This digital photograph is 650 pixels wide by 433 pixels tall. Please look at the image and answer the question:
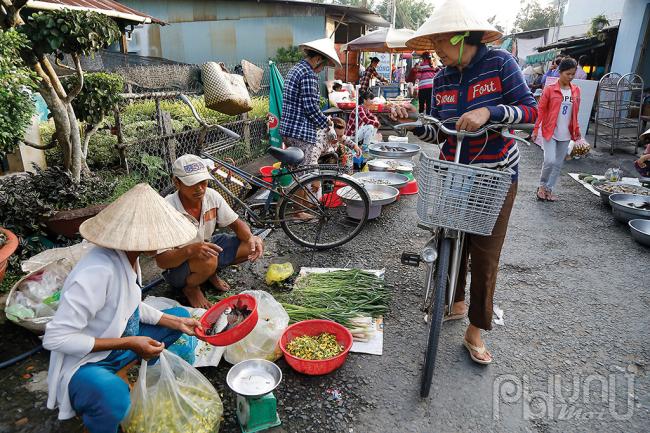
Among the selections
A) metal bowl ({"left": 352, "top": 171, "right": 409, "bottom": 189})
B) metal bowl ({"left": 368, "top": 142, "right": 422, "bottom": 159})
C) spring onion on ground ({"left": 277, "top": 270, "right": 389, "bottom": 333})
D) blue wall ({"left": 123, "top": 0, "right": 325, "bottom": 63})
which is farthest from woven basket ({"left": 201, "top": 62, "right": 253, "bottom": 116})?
blue wall ({"left": 123, "top": 0, "right": 325, "bottom": 63})

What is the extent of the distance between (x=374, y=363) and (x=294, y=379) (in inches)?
23.4

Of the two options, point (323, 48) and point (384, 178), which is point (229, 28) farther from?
point (384, 178)

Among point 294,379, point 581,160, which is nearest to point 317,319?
point 294,379

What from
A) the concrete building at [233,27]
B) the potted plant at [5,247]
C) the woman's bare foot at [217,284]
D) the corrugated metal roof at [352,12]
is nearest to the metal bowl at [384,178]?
the woman's bare foot at [217,284]

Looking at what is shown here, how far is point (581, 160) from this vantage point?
9195 millimetres

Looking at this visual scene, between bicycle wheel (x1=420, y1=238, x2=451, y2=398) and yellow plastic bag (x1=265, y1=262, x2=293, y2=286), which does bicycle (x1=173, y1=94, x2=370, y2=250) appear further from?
bicycle wheel (x1=420, y1=238, x2=451, y2=398)

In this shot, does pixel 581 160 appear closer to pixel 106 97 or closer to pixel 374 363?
pixel 374 363

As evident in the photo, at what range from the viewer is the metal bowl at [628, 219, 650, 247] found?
478 centimetres

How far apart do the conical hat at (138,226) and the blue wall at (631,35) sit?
1424cm

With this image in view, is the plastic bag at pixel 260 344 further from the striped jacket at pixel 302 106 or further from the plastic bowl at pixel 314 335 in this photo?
the striped jacket at pixel 302 106

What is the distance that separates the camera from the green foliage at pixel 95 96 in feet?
15.8

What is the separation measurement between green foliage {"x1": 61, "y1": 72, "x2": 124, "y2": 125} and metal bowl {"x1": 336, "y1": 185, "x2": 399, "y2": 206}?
119 inches

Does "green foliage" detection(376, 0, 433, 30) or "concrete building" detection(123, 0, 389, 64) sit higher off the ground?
"green foliage" detection(376, 0, 433, 30)

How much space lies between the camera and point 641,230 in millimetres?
5031
